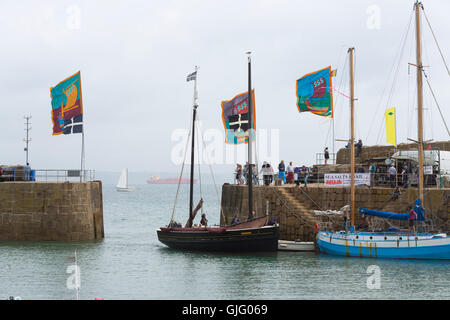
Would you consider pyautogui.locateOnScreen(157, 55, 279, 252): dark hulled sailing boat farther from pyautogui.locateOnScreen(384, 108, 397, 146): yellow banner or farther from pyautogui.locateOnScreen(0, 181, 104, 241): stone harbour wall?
pyautogui.locateOnScreen(384, 108, 397, 146): yellow banner

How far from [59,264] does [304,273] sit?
40.6 ft

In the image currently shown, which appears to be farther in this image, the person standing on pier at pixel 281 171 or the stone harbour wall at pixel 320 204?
the person standing on pier at pixel 281 171

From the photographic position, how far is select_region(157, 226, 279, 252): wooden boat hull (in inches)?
1420

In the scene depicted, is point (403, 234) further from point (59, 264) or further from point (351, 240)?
point (59, 264)

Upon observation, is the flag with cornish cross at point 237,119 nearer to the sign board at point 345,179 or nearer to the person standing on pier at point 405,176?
the sign board at point 345,179

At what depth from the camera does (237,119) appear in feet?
132

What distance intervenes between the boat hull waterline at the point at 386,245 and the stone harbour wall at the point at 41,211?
48.6 feet

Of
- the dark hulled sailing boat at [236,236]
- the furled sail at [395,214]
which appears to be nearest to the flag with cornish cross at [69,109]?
the dark hulled sailing boat at [236,236]

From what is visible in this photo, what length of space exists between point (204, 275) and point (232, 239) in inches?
243

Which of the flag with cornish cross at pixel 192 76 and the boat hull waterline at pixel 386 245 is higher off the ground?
the flag with cornish cross at pixel 192 76

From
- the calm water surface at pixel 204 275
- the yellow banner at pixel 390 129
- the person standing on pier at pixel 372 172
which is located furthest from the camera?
the yellow banner at pixel 390 129

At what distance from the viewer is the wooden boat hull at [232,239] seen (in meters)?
36.1

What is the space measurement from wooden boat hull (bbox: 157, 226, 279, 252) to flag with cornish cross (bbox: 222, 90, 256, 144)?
20.4 ft
